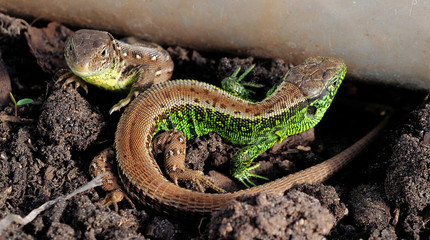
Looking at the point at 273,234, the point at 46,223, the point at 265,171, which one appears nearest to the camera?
the point at 273,234

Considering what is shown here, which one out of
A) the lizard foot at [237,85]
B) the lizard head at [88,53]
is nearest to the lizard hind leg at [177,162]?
the lizard foot at [237,85]

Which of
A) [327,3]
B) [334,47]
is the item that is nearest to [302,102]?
[334,47]

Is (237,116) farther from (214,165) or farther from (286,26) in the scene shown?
(286,26)

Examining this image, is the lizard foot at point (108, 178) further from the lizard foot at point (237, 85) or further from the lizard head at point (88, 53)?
the lizard foot at point (237, 85)

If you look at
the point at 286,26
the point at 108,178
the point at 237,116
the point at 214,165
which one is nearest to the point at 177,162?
the point at 214,165

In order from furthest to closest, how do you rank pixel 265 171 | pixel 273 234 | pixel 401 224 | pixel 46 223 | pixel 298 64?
pixel 298 64 < pixel 265 171 < pixel 401 224 < pixel 46 223 < pixel 273 234

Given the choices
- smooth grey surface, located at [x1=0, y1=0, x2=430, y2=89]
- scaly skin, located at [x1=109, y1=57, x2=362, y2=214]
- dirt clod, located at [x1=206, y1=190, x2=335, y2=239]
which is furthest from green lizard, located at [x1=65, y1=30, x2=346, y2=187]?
dirt clod, located at [x1=206, y1=190, x2=335, y2=239]

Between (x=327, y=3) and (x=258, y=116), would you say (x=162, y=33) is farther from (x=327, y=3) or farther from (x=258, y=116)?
(x=327, y=3)
